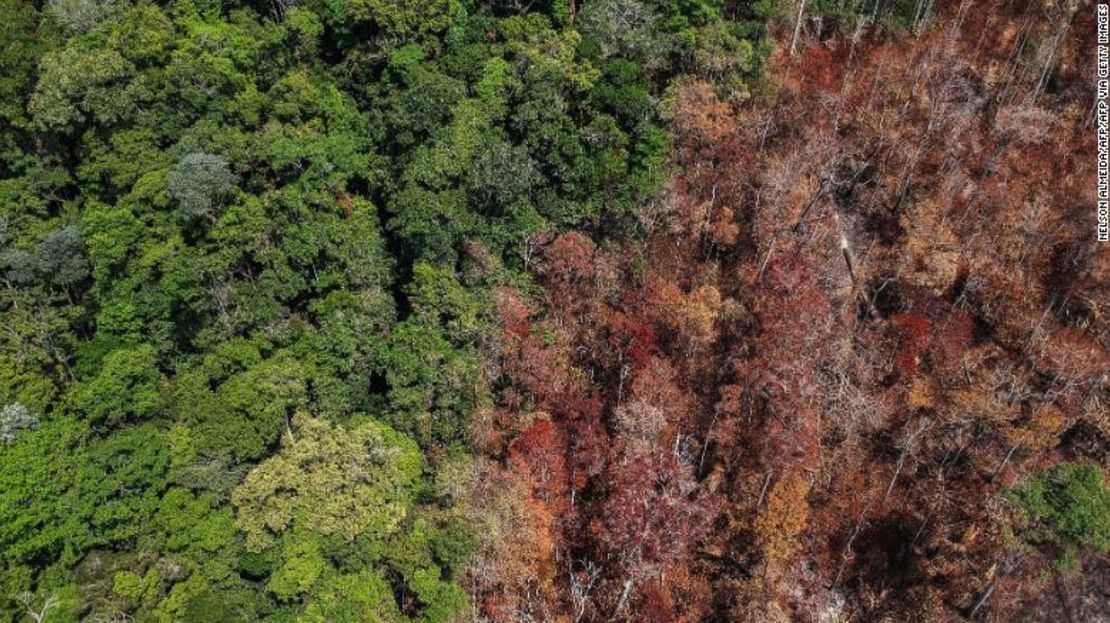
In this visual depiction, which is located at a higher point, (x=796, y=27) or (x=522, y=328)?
(x=796, y=27)

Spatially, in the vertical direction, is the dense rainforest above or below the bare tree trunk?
below

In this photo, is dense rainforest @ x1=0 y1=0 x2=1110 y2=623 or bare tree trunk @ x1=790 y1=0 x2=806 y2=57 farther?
bare tree trunk @ x1=790 y1=0 x2=806 y2=57

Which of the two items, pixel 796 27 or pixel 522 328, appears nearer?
pixel 522 328

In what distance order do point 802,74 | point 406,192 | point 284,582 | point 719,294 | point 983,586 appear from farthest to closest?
point 802,74 < point 719,294 < point 406,192 < point 983,586 < point 284,582

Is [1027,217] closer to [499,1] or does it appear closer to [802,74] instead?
[802,74]

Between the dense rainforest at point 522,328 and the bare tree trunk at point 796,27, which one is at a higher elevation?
the bare tree trunk at point 796,27

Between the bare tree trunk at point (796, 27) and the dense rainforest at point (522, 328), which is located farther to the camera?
the bare tree trunk at point (796, 27)

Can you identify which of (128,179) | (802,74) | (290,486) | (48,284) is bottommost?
(290,486)

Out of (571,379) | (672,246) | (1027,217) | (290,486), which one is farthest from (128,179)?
(1027,217)
